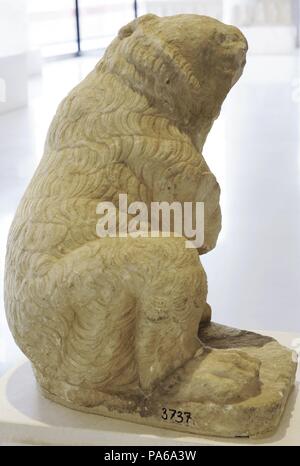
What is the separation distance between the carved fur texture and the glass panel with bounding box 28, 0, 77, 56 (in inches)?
374

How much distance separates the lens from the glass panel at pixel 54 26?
11383 mm

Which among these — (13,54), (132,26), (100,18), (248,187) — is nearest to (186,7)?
(100,18)

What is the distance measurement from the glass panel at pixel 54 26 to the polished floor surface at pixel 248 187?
7.94 feet

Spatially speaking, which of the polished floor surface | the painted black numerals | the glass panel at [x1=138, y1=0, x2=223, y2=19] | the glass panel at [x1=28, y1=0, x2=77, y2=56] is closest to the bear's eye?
the painted black numerals

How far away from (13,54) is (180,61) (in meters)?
6.01

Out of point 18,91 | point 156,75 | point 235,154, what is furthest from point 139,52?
point 18,91

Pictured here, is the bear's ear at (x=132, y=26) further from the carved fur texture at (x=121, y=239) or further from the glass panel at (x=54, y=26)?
the glass panel at (x=54, y=26)

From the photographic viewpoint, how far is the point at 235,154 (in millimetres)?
5941

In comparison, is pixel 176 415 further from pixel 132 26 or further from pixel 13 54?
pixel 13 54

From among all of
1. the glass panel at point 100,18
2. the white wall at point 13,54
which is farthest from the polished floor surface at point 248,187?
the glass panel at point 100,18

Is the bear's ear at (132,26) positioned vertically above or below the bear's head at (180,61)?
above

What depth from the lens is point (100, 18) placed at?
41.1ft

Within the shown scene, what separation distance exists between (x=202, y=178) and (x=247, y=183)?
3.10 m

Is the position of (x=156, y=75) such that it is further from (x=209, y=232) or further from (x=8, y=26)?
(x=8, y=26)
